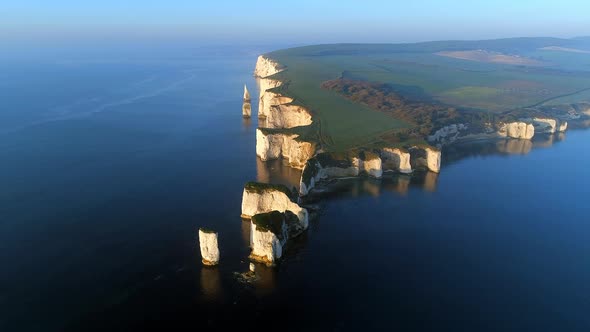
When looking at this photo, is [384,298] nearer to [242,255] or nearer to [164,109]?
[242,255]

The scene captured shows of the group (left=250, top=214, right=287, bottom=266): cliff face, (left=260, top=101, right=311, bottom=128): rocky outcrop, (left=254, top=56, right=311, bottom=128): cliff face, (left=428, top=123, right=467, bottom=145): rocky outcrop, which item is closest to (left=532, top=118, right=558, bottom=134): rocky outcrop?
(left=428, top=123, right=467, bottom=145): rocky outcrop

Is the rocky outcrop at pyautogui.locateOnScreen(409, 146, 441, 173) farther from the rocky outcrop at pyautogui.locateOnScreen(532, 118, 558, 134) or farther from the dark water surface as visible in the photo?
the rocky outcrop at pyautogui.locateOnScreen(532, 118, 558, 134)

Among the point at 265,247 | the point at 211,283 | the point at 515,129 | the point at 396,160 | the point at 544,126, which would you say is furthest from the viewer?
the point at 544,126

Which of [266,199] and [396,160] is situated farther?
[396,160]

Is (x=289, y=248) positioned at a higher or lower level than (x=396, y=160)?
lower

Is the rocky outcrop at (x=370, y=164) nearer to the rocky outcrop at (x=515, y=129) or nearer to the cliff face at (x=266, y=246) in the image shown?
the cliff face at (x=266, y=246)

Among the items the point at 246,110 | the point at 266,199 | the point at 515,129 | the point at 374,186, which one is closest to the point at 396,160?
the point at 374,186

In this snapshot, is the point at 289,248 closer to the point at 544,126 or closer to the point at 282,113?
the point at 282,113
